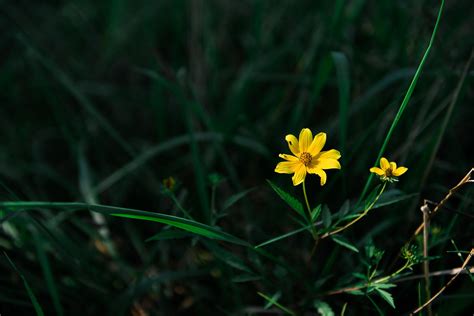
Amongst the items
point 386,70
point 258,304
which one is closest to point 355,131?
point 386,70

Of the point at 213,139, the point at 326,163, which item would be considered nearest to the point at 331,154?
the point at 326,163

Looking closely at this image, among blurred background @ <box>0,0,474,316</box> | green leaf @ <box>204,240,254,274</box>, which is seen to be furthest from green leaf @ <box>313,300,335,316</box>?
green leaf @ <box>204,240,254,274</box>

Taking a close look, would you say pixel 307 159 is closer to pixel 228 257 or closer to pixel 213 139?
pixel 228 257

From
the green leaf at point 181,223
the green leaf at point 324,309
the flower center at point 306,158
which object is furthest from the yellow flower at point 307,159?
the green leaf at point 324,309

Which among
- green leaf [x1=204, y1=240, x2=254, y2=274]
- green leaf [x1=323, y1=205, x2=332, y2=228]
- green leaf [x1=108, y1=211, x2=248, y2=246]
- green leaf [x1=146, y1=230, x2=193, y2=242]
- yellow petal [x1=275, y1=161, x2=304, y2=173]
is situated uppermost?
yellow petal [x1=275, y1=161, x2=304, y2=173]

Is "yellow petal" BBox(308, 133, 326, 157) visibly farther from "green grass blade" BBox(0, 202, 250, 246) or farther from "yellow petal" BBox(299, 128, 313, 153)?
"green grass blade" BBox(0, 202, 250, 246)

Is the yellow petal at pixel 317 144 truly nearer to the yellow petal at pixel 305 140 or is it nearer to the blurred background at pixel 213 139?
the yellow petal at pixel 305 140

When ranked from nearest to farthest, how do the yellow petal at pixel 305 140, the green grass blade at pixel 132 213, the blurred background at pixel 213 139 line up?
the green grass blade at pixel 132 213 → the yellow petal at pixel 305 140 → the blurred background at pixel 213 139

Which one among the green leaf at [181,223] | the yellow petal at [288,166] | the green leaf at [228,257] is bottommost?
the green leaf at [228,257]
